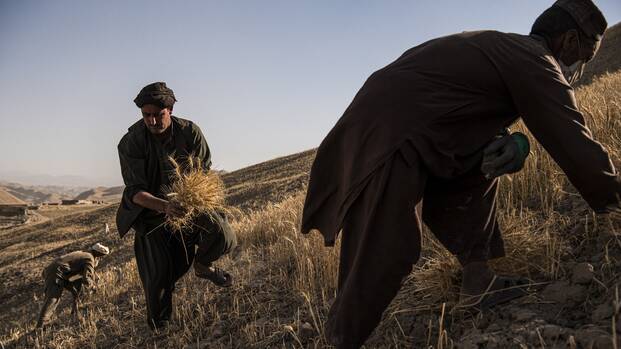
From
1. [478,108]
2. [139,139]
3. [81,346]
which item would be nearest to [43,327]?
[81,346]

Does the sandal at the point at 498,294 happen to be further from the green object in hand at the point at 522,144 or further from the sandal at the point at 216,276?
the sandal at the point at 216,276

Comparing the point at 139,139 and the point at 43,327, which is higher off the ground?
the point at 139,139

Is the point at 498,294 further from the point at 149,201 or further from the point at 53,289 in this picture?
the point at 53,289

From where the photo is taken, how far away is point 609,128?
3639 mm

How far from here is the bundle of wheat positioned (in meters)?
3.89

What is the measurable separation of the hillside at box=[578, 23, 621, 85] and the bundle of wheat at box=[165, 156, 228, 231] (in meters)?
17.1

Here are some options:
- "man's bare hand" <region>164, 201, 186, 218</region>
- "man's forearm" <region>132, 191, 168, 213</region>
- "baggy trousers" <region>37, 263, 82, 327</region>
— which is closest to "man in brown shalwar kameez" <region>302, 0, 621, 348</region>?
"man's bare hand" <region>164, 201, 186, 218</region>

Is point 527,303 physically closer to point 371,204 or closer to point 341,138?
point 371,204

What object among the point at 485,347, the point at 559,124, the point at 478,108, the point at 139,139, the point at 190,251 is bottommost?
the point at 485,347

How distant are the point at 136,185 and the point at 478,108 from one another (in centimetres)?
304

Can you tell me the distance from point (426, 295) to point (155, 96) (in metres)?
2.77

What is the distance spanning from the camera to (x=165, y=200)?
3939 mm

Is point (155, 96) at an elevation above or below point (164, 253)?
above

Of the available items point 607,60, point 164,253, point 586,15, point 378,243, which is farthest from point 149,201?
point 607,60
